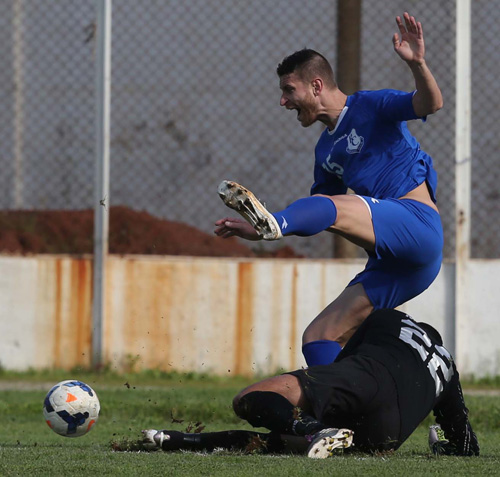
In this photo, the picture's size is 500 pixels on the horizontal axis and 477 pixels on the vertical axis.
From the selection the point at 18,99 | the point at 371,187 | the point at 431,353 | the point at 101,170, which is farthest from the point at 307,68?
the point at 18,99

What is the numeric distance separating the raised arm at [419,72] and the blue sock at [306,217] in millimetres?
890

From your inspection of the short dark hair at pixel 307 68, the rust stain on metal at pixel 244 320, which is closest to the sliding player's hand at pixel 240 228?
the short dark hair at pixel 307 68

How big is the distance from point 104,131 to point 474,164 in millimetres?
3364

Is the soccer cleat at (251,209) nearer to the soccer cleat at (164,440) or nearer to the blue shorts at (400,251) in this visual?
the blue shorts at (400,251)

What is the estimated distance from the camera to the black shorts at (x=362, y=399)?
446 centimetres

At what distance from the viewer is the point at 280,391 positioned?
461 cm

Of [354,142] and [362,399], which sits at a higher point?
[354,142]

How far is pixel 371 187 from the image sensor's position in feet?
19.4

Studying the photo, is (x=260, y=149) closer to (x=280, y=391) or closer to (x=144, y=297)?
(x=144, y=297)

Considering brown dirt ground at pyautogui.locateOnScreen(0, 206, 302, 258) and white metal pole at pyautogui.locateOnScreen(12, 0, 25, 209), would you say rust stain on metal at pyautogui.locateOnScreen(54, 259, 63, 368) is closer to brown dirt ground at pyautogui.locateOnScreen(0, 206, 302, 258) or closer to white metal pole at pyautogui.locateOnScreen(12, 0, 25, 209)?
brown dirt ground at pyautogui.locateOnScreen(0, 206, 302, 258)

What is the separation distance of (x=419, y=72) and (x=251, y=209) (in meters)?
1.34

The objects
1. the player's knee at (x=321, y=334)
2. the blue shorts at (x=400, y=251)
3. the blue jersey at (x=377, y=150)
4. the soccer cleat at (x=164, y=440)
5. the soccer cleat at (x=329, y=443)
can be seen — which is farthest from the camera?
the blue jersey at (x=377, y=150)

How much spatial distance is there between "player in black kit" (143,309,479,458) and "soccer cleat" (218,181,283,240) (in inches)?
25.2

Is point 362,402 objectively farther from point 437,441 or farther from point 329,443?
point 437,441
